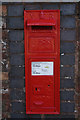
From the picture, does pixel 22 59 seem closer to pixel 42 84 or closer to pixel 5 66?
pixel 5 66

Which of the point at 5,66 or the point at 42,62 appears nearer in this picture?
the point at 42,62

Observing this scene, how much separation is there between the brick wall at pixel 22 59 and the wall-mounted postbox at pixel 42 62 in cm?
9

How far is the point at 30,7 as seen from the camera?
8.14 ft

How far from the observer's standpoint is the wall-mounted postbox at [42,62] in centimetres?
244

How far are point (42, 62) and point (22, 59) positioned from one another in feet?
1.14

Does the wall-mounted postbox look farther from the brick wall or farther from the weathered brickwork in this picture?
the weathered brickwork

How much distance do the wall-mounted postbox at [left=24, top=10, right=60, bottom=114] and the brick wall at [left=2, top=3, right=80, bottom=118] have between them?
94 mm

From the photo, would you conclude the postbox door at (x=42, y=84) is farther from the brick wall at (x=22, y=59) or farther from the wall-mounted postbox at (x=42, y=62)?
the brick wall at (x=22, y=59)

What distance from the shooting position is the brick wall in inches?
98.0

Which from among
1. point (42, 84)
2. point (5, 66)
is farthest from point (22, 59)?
point (42, 84)

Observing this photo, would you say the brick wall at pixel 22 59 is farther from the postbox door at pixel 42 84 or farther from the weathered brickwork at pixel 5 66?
the postbox door at pixel 42 84

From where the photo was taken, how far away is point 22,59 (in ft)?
8.42

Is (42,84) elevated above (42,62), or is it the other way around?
(42,62)

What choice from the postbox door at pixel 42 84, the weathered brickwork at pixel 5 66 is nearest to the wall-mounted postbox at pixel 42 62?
the postbox door at pixel 42 84
